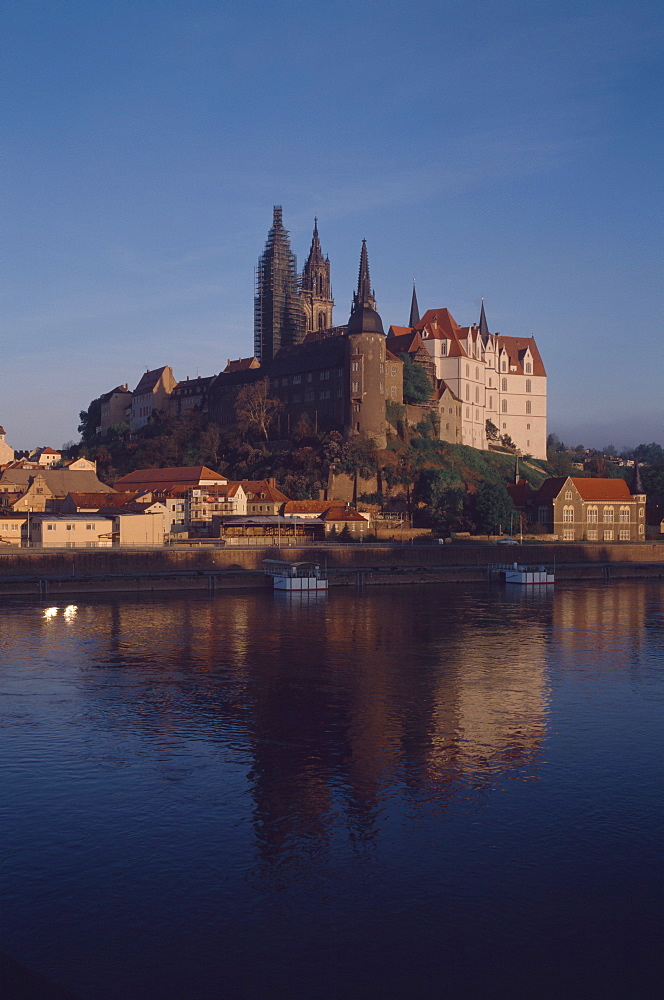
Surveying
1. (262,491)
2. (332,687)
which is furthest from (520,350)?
(332,687)

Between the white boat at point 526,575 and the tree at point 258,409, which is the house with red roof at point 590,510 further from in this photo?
the tree at point 258,409

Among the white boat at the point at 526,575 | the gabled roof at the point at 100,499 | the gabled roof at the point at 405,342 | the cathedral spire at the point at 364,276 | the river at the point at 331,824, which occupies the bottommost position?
the river at the point at 331,824

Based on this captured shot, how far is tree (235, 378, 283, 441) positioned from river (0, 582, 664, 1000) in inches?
3172

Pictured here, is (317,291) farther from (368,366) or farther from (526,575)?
(526,575)

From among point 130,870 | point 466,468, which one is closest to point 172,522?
point 466,468

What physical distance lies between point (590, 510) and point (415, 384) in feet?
99.0

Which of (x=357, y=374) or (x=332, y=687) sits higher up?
(x=357, y=374)

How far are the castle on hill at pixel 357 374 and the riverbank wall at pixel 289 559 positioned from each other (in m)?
25.8

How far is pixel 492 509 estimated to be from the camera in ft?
336

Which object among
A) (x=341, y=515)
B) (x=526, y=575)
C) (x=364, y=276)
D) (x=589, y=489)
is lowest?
(x=526, y=575)

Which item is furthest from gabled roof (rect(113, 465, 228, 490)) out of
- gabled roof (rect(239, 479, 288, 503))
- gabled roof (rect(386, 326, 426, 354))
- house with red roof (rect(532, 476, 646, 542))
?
house with red roof (rect(532, 476, 646, 542))

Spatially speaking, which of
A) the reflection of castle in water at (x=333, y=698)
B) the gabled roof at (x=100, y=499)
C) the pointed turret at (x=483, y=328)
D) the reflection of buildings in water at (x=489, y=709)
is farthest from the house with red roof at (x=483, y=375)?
the reflection of buildings in water at (x=489, y=709)

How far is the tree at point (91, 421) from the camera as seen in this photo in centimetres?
16275

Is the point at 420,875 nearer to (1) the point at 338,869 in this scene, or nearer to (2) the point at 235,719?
(1) the point at 338,869
